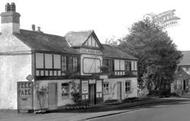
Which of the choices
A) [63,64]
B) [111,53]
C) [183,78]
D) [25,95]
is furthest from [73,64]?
[183,78]

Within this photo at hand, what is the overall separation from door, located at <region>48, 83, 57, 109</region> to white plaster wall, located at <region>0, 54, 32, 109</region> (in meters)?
2.84

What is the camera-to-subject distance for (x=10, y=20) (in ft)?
101

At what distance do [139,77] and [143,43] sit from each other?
18.4 ft

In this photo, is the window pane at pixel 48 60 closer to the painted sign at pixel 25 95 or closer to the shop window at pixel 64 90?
the painted sign at pixel 25 95

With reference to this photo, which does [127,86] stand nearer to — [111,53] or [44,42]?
[111,53]

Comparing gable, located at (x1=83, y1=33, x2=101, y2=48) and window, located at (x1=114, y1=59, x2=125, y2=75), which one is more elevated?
gable, located at (x1=83, y1=33, x2=101, y2=48)

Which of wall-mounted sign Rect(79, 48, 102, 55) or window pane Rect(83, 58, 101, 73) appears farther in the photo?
window pane Rect(83, 58, 101, 73)

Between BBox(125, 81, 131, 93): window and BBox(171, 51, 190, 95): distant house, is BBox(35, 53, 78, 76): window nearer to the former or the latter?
BBox(125, 81, 131, 93): window

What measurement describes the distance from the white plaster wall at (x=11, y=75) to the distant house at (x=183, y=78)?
38989mm

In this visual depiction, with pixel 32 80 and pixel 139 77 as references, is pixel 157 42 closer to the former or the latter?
pixel 139 77

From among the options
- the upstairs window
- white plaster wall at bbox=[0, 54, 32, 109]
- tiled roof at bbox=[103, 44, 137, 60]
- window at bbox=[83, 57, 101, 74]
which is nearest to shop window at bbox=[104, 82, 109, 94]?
window at bbox=[83, 57, 101, 74]

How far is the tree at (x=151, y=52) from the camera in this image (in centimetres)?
5397

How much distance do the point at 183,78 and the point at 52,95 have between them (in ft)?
160

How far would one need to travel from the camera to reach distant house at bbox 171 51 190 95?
66.6m
